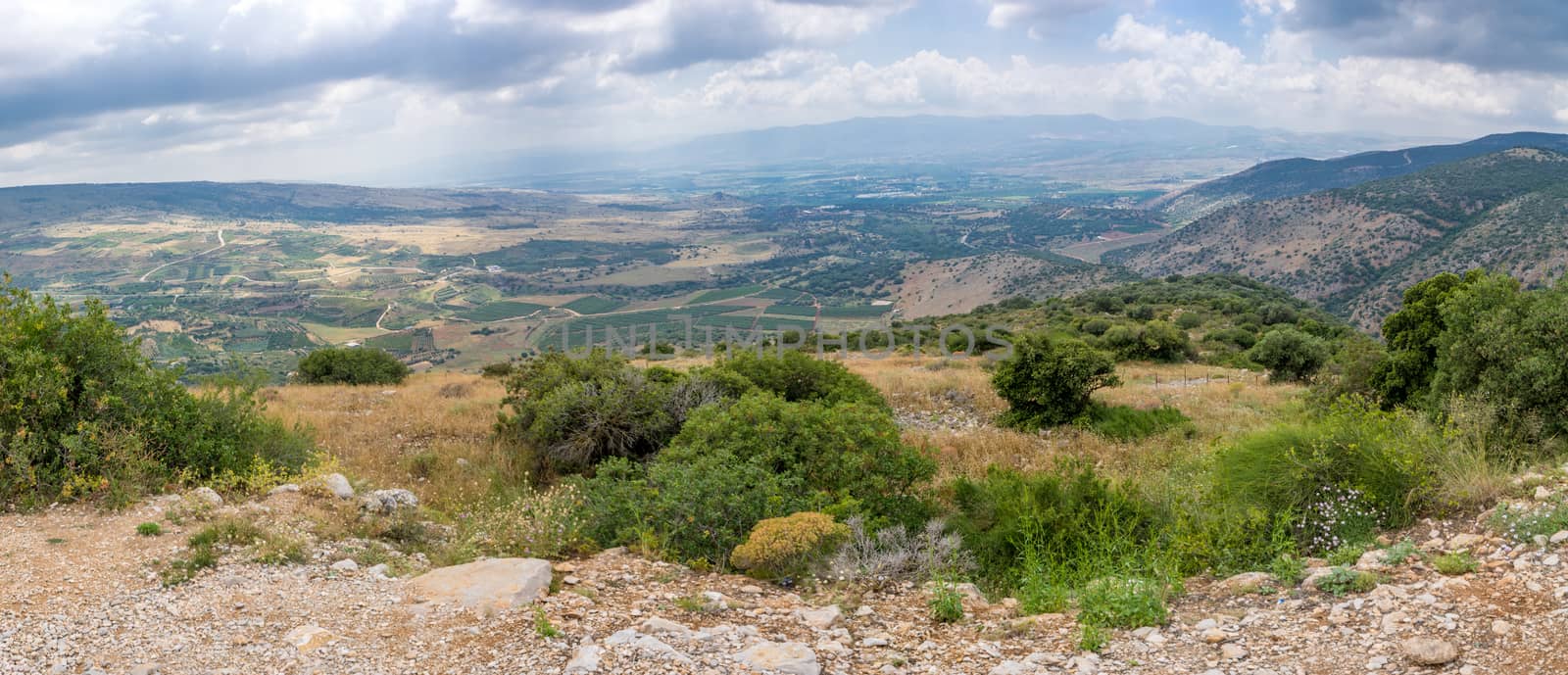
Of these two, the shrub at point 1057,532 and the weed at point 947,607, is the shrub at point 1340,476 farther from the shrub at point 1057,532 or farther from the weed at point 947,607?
the weed at point 947,607

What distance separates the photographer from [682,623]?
4.60 metres

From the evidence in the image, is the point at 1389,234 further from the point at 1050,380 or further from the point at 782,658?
the point at 782,658

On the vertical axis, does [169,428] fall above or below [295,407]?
above

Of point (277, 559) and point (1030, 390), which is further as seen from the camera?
point (1030, 390)

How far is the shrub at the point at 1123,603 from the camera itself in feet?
14.7

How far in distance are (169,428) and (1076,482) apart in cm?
813

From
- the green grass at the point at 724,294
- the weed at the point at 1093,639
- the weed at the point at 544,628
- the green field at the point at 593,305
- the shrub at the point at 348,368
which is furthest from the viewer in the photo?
the green grass at the point at 724,294

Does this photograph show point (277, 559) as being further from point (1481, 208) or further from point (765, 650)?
point (1481, 208)

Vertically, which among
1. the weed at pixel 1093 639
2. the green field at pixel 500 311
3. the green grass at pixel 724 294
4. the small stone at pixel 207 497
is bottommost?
the green grass at pixel 724 294

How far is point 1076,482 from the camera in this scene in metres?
6.90

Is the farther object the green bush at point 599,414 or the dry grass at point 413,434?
the green bush at point 599,414

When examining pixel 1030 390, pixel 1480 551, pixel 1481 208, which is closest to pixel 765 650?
pixel 1480 551

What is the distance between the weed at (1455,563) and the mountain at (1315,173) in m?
171

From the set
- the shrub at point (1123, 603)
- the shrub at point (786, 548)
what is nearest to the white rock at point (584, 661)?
the shrub at point (786, 548)
